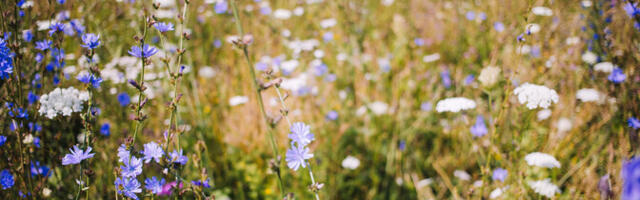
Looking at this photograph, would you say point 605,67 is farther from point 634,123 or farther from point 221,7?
point 221,7

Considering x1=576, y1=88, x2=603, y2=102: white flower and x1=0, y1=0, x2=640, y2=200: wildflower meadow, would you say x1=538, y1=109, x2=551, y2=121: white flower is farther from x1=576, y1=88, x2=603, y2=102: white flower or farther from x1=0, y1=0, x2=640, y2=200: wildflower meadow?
x1=576, y1=88, x2=603, y2=102: white flower

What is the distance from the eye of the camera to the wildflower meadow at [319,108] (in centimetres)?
117

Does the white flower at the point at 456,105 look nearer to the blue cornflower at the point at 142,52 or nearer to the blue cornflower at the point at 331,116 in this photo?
the blue cornflower at the point at 331,116

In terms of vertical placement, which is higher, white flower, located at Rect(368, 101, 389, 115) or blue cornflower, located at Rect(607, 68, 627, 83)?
white flower, located at Rect(368, 101, 389, 115)

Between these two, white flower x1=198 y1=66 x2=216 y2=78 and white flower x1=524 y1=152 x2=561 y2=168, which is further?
white flower x1=198 y1=66 x2=216 y2=78

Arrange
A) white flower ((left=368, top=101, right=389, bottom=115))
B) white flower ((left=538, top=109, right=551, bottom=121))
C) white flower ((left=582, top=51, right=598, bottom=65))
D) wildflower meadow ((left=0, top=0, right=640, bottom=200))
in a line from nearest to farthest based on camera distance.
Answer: wildflower meadow ((left=0, top=0, right=640, bottom=200))
white flower ((left=538, top=109, right=551, bottom=121))
white flower ((left=582, top=51, right=598, bottom=65))
white flower ((left=368, top=101, right=389, bottom=115))

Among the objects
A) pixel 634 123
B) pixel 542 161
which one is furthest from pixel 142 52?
pixel 634 123

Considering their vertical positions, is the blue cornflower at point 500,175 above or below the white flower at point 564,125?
below

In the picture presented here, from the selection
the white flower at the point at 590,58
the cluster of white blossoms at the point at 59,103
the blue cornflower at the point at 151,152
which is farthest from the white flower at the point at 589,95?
the cluster of white blossoms at the point at 59,103

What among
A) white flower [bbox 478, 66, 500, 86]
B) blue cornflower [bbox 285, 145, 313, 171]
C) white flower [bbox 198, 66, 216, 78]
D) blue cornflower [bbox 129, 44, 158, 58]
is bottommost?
blue cornflower [bbox 285, 145, 313, 171]

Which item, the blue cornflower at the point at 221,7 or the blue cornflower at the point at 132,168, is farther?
the blue cornflower at the point at 221,7

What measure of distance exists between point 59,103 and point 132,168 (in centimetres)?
50

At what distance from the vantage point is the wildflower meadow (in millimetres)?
1170

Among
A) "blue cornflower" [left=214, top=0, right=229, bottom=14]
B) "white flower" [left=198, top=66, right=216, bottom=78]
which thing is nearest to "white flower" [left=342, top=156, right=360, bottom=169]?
"white flower" [left=198, top=66, right=216, bottom=78]
